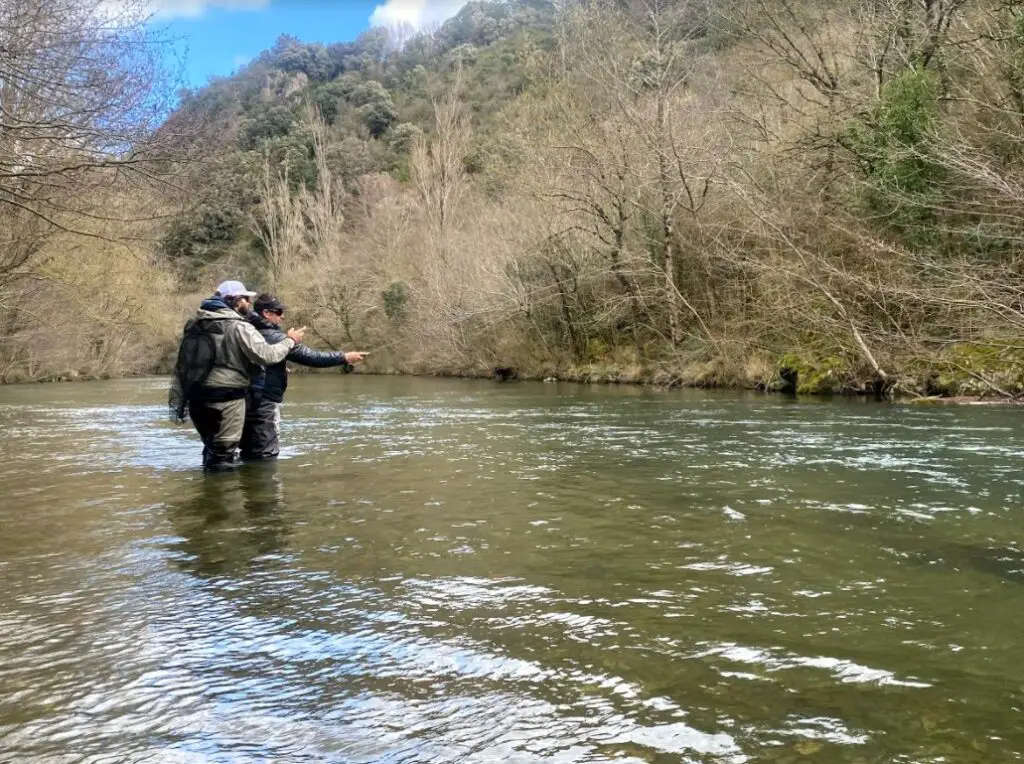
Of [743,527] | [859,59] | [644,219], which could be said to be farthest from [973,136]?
[743,527]

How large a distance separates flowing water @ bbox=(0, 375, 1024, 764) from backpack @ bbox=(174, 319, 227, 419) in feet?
3.24

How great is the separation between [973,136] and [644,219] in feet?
33.0

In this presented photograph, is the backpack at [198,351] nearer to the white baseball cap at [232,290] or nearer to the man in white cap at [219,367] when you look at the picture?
the man in white cap at [219,367]

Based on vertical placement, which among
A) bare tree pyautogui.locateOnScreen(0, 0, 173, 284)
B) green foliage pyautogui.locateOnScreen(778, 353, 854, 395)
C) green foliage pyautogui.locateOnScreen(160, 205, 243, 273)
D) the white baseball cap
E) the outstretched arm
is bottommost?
green foliage pyautogui.locateOnScreen(778, 353, 854, 395)

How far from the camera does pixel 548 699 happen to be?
2.84 meters

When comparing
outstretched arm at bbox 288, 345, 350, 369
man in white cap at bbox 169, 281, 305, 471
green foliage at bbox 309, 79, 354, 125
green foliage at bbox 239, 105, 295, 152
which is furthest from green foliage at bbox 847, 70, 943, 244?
green foliage at bbox 309, 79, 354, 125

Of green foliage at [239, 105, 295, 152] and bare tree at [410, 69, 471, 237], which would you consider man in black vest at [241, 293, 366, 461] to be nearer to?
bare tree at [410, 69, 471, 237]

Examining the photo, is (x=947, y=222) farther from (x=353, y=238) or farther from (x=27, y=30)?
(x=353, y=238)

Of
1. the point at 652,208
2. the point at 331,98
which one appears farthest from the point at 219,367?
the point at 331,98

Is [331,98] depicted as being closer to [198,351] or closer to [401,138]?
[401,138]

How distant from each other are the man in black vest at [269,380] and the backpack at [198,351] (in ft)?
1.74

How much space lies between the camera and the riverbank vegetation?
9078mm

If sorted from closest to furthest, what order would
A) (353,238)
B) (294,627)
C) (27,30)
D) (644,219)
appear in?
(294,627) < (27,30) < (644,219) < (353,238)

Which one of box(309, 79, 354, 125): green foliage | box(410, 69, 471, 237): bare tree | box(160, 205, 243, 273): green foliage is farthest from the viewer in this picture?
box(309, 79, 354, 125): green foliage
